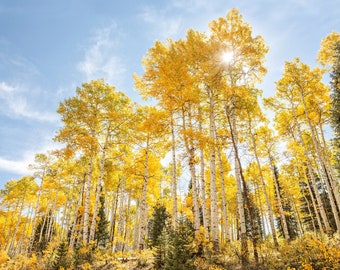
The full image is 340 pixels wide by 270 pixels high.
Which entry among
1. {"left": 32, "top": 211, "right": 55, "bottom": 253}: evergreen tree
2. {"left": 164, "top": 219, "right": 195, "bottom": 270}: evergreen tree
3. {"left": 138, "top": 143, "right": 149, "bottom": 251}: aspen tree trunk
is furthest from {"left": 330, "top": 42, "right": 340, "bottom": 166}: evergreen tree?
{"left": 32, "top": 211, "right": 55, "bottom": 253}: evergreen tree

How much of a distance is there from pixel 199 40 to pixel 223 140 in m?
5.12

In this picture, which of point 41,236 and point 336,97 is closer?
point 336,97

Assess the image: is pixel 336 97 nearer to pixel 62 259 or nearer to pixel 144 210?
pixel 144 210

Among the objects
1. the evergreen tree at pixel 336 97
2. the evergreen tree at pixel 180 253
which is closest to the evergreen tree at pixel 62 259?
the evergreen tree at pixel 180 253

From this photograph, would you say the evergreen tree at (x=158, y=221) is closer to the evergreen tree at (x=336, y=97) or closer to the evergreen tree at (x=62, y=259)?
the evergreen tree at (x=62, y=259)

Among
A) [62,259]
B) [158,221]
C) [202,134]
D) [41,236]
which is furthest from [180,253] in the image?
[41,236]

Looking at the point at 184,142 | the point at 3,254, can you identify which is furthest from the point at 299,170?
the point at 3,254

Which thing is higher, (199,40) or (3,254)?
(199,40)

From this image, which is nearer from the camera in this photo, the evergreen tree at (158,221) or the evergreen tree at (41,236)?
the evergreen tree at (158,221)

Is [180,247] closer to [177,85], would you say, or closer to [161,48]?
[177,85]

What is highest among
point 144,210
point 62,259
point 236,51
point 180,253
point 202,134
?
point 236,51

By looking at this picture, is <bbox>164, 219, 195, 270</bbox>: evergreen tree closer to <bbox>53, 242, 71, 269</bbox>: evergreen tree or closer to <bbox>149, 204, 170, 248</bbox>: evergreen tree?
<bbox>53, 242, 71, 269</bbox>: evergreen tree

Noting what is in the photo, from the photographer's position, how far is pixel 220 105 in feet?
38.7

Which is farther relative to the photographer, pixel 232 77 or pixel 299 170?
pixel 299 170
